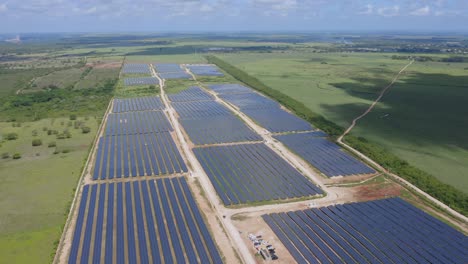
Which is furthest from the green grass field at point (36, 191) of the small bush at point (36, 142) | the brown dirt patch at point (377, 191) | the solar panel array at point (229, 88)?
the solar panel array at point (229, 88)

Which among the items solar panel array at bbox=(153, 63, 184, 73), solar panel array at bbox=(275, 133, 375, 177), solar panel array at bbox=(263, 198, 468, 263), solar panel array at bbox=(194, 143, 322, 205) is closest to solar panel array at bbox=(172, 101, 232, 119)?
solar panel array at bbox=(275, 133, 375, 177)

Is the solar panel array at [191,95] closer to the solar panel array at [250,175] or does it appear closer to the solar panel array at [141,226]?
the solar panel array at [250,175]

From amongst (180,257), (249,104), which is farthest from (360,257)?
(249,104)

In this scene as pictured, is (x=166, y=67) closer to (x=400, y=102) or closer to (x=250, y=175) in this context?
(x=400, y=102)

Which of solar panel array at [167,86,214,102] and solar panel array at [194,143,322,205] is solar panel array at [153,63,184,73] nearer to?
solar panel array at [167,86,214,102]

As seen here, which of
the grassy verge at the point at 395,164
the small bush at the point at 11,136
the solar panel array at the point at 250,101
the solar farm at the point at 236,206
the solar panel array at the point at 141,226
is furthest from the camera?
the solar panel array at the point at 250,101

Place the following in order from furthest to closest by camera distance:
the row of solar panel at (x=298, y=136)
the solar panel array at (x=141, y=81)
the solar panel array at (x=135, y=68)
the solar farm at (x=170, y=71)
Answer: the solar panel array at (x=135, y=68) → the solar farm at (x=170, y=71) → the solar panel array at (x=141, y=81) → the row of solar panel at (x=298, y=136)

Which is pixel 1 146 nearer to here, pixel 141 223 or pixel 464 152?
pixel 141 223

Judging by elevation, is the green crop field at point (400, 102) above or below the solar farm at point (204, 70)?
below
